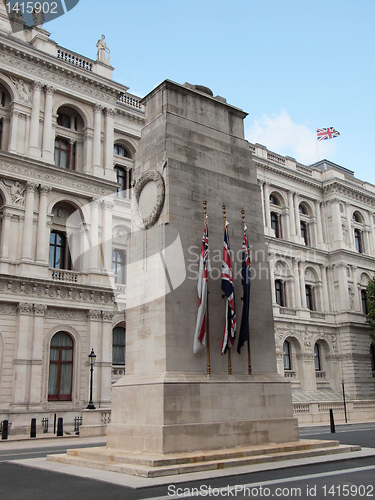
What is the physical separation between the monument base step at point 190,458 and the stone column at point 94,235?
21447 millimetres

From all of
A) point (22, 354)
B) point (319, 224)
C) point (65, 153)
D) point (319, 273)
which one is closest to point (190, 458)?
point (22, 354)

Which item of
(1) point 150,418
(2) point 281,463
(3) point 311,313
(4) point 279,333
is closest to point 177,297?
(1) point 150,418

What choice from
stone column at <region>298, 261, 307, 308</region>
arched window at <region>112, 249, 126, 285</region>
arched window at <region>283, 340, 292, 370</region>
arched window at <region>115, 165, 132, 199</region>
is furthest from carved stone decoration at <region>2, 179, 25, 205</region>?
stone column at <region>298, 261, 307, 308</region>

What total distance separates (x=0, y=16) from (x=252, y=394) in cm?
3208

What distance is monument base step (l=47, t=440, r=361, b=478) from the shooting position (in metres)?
11.4

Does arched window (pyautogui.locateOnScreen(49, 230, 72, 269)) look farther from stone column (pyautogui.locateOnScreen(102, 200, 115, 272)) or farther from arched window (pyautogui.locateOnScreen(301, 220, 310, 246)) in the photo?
arched window (pyautogui.locateOnScreen(301, 220, 310, 246))

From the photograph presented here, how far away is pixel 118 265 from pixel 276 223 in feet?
71.3

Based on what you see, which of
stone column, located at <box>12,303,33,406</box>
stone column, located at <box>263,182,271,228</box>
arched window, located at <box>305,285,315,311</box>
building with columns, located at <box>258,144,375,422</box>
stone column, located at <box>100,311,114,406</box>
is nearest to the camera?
stone column, located at <box>12,303,33,406</box>

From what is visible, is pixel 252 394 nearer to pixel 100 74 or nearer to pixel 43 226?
pixel 43 226

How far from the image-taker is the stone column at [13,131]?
111 ft

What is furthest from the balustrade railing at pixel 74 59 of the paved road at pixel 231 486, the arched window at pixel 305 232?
the paved road at pixel 231 486

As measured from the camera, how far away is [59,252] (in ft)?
118

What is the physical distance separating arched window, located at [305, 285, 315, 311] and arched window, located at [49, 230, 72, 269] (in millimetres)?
27884

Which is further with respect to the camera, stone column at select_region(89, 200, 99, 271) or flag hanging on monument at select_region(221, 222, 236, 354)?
stone column at select_region(89, 200, 99, 271)
